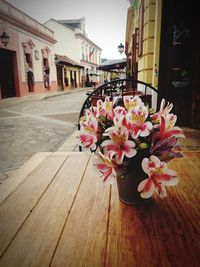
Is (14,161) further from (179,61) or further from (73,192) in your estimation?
(179,61)

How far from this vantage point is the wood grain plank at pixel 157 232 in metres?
0.66

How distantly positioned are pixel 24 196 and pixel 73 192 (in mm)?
236

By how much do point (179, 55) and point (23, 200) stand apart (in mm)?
3962

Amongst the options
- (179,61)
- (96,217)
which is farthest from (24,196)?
(179,61)

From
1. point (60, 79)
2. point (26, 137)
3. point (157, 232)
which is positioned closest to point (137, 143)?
point (157, 232)

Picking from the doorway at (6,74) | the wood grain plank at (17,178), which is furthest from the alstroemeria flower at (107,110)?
the doorway at (6,74)

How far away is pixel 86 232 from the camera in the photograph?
0.79m

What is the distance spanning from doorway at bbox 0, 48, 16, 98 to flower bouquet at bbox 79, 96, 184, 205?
12576mm

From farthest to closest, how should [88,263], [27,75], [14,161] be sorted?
[27,75], [14,161], [88,263]

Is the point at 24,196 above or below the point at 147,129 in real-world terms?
below

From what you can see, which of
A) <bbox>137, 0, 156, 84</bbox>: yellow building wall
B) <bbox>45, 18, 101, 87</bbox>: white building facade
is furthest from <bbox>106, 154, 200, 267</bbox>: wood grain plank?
<bbox>45, 18, 101, 87</bbox>: white building facade

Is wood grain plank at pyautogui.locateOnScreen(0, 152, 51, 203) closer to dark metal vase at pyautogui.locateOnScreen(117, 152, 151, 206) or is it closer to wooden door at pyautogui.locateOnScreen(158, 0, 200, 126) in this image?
→ dark metal vase at pyautogui.locateOnScreen(117, 152, 151, 206)

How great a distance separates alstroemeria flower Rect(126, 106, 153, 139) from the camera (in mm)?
751

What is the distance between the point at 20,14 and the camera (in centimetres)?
1354
